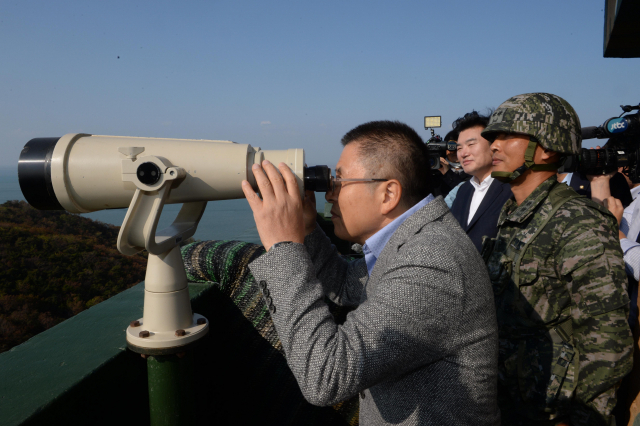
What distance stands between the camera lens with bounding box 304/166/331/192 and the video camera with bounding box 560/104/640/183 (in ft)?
6.65

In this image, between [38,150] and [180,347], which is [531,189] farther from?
[38,150]

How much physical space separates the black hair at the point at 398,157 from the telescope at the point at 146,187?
470 mm

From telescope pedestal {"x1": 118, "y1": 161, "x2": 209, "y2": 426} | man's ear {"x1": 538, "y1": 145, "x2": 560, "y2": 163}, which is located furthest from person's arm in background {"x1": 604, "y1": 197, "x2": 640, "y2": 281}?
telescope pedestal {"x1": 118, "y1": 161, "x2": 209, "y2": 426}

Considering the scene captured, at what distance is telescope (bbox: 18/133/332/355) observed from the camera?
1.30 m

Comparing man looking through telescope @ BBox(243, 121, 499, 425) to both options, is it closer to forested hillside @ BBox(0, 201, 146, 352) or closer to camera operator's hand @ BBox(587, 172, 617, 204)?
forested hillside @ BBox(0, 201, 146, 352)

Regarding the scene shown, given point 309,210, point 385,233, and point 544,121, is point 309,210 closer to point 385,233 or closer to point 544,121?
point 385,233

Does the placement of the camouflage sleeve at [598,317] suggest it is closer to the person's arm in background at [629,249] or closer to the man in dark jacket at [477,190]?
the person's arm in background at [629,249]

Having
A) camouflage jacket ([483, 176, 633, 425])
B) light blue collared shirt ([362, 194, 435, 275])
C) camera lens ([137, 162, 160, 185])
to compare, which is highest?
camera lens ([137, 162, 160, 185])

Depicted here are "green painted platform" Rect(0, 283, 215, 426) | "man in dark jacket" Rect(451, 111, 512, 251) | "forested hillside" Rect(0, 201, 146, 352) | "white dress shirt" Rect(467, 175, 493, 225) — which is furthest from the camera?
"white dress shirt" Rect(467, 175, 493, 225)

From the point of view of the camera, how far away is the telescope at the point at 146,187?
1.30 meters

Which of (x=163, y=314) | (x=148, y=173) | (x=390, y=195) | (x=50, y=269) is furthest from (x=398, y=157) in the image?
(x=50, y=269)

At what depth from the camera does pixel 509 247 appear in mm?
2057

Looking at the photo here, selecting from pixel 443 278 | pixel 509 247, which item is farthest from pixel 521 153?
pixel 443 278

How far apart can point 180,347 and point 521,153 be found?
1.98m
